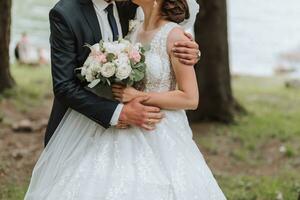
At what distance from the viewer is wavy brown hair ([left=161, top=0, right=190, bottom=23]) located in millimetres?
3324

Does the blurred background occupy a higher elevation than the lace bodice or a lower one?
lower

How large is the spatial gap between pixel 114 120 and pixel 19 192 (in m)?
2.03

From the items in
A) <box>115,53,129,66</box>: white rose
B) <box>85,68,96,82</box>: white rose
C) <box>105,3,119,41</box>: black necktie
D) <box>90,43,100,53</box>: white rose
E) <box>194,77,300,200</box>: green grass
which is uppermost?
<box>105,3,119,41</box>: black necktie

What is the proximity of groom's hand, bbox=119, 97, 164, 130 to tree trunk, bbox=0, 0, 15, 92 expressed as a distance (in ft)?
14.9

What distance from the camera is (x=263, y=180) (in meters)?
5.88

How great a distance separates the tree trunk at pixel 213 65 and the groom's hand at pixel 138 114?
15.2 ft

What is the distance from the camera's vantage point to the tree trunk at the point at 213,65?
777 cm

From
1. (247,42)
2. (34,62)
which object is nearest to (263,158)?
(34,62)

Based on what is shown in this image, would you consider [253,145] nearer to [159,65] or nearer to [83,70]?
[159,65]

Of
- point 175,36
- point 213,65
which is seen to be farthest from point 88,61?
point 213,65

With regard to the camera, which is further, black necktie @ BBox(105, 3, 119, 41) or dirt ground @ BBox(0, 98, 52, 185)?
dirt ground @ BBox(0, 98, 52, 185)

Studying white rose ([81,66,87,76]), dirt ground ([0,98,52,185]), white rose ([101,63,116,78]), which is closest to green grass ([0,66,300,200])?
dirt ground ([0,98,52,185])

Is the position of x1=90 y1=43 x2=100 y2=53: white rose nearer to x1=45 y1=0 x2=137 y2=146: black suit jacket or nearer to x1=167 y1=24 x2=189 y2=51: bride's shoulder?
x1=45 y1=0 x2=137 y2=146: black suit jacket

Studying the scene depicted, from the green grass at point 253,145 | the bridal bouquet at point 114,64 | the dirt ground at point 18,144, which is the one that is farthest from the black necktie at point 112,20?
the dirt ground at point 18,144
